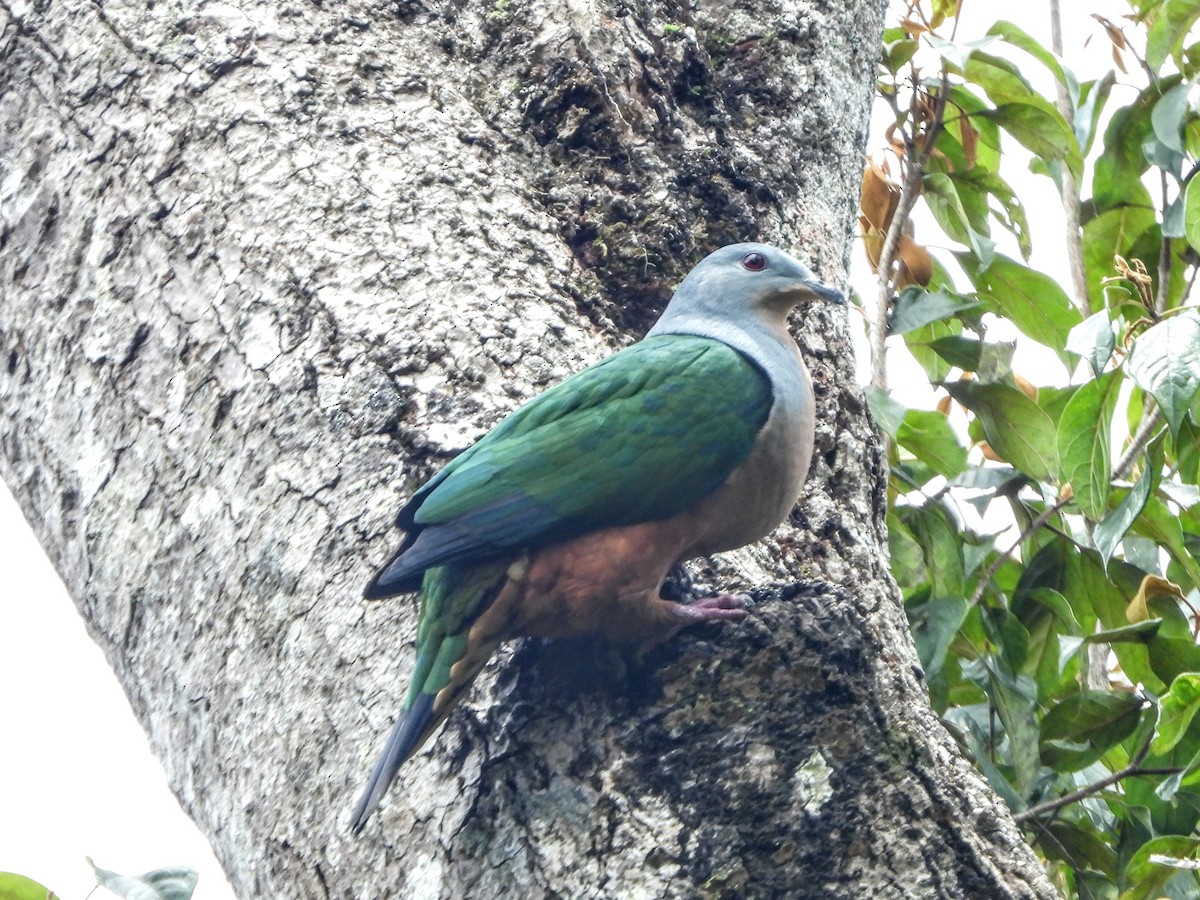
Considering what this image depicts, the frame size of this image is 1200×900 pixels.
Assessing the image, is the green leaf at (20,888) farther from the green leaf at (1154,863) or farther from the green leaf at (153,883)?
the green leaf at (1154,863)

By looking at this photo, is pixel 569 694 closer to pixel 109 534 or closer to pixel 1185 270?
pixel 109 534

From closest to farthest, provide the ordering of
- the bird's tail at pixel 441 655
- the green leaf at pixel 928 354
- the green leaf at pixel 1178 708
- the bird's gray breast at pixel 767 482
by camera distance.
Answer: the bird's tail at pixel 441 655 < the bird's gray breast at pixel 767 482 < the green leaf at pixel 1178 708 < the green leaf at pixel 928 354

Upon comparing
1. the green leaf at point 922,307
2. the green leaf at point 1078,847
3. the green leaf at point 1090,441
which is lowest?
the green leaf at point 1078,847

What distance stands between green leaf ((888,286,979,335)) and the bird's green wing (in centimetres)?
110

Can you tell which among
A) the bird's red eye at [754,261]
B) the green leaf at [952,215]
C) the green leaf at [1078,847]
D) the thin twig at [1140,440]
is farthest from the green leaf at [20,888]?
the green leaf at [952,215]

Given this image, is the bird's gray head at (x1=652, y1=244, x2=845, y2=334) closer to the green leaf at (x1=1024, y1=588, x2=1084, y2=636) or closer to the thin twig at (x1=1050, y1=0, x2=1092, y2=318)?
the green leaf at (x1=1024, y1=588, x2=1084, y2=636)

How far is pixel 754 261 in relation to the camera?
2.35 m

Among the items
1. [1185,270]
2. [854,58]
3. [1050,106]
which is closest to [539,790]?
[854,58]

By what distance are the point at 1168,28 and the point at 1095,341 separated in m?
1.20

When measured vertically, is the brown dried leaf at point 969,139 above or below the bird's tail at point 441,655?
below

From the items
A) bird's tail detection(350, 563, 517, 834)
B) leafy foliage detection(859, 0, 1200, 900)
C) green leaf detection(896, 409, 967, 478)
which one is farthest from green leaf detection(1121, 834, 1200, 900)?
bird's tail detection(350, 563, 517, 834)

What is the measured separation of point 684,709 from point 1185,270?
2389 millimetres

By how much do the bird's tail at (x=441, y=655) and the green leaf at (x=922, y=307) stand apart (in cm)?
156

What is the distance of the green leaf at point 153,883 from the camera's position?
203 centimetres
